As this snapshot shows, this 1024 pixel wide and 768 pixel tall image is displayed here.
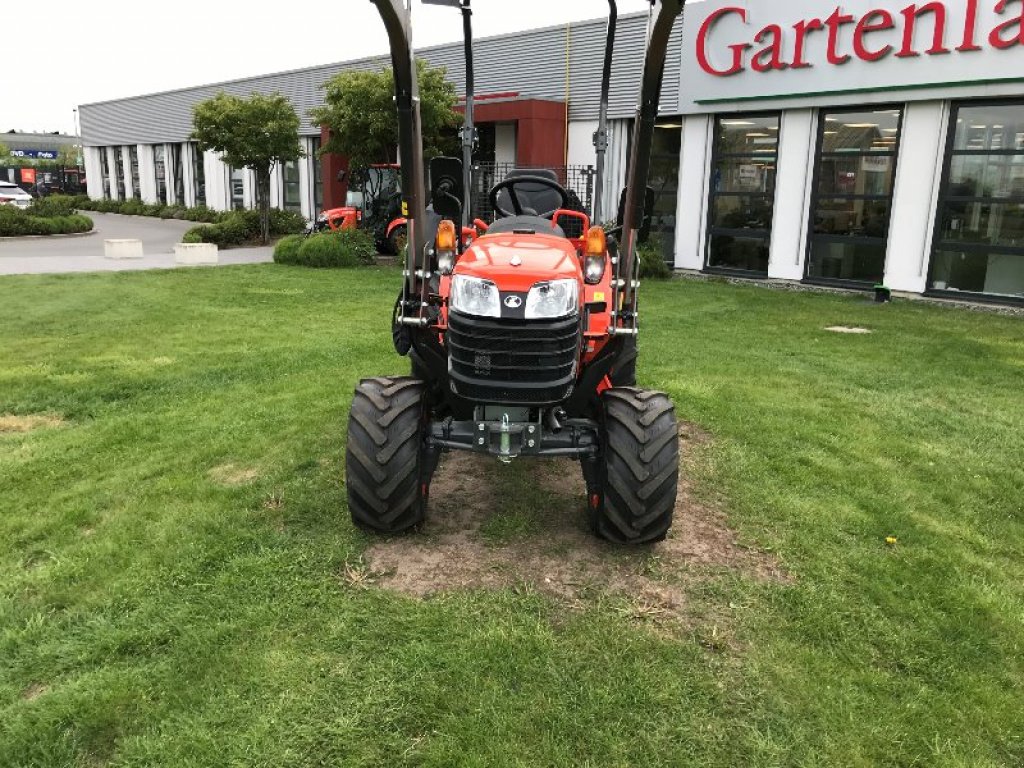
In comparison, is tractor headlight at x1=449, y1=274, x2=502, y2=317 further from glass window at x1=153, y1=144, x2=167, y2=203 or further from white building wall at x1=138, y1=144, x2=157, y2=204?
white building wall at x1=138, y1=144, x2=157, y2=204

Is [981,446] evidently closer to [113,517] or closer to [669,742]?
[669,742]

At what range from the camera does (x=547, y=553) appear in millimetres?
3885

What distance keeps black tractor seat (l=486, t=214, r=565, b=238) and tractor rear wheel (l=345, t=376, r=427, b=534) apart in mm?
991

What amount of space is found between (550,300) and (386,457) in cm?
103

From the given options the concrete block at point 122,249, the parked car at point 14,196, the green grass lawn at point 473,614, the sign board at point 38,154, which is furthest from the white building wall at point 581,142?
the sign board at point 38,154

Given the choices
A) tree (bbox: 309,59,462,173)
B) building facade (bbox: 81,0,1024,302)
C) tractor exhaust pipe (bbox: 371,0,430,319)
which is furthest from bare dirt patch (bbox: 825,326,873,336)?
tree (bbox: 309,59,462,173)

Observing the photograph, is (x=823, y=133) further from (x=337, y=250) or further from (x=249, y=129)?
(x=249, y=129)

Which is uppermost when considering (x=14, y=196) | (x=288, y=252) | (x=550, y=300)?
(x=14, y=196)

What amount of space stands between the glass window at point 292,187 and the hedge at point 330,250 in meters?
11.0

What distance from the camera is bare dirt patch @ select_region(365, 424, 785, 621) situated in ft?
11.7

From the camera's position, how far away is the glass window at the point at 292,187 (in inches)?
1085

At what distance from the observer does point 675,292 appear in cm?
1322

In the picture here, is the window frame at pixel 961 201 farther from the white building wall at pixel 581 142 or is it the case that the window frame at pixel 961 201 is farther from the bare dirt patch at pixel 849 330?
the white building wall at pixel 581 142

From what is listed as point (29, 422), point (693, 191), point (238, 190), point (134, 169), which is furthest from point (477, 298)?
point (134, 169)
